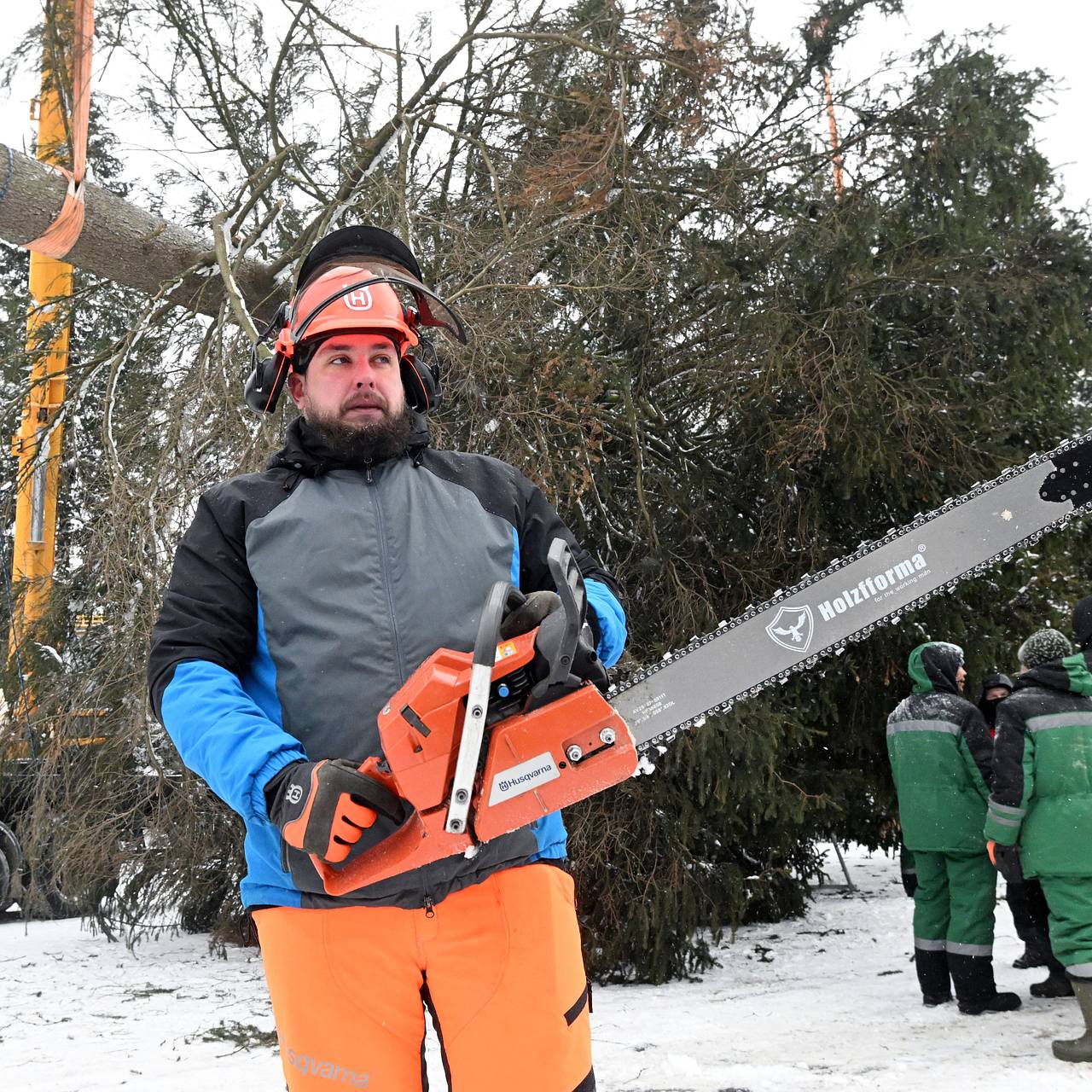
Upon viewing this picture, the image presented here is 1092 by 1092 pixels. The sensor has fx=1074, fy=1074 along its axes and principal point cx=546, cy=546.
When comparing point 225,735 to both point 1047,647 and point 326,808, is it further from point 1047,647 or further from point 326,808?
point 1047,647

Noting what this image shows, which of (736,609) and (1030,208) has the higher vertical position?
(1030,208)

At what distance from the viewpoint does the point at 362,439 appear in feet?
6.41

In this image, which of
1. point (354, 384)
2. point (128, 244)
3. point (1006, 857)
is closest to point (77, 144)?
point (128, 244)

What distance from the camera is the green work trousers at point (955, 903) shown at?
4.72 meters

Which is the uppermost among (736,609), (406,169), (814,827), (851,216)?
(406,169)

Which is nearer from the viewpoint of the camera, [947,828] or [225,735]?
[225,735]

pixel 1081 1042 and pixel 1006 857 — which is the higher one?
pixel 1006 857

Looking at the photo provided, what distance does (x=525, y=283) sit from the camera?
213 inches

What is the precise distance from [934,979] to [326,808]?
14.0ft

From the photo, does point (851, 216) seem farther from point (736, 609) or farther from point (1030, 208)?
point (736, 609)

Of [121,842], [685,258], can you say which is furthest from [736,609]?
[121,842]

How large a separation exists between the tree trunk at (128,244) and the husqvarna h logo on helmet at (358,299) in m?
3.69

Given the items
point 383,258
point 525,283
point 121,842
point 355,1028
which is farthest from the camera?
point 121,842

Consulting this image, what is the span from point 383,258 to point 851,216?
458 centimetres
